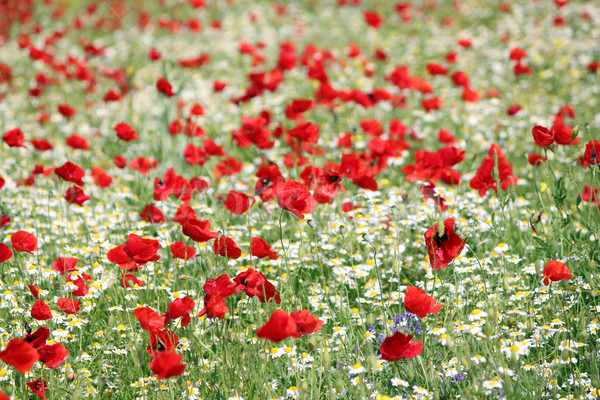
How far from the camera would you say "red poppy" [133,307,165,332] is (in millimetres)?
2074

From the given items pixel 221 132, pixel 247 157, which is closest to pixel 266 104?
pixel 221 132

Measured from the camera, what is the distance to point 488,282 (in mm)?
2801

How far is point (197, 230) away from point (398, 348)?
2.71ft

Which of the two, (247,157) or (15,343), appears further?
(247,157)

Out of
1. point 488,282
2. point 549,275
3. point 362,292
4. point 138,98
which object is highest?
point 549,275

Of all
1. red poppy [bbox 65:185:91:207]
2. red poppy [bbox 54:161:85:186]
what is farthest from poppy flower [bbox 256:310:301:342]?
red poppy [bbox 65:185:91:207]

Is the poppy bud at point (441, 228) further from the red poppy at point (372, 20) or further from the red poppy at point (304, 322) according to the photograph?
the red poppy at point (372, 20)

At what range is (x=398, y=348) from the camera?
1.94m

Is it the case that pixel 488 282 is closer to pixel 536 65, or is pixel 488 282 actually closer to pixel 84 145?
pixel 84 145

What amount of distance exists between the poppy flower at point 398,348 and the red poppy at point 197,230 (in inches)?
29.6

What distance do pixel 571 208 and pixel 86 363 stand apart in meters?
2.99

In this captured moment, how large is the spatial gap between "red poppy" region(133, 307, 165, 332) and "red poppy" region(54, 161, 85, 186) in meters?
1.16

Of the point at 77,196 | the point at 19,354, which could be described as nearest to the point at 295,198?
the point at 19,354

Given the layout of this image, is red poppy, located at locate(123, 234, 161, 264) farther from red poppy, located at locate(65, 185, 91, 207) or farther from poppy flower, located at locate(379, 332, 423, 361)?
red poppy, located at locate(65, 185, 91, 207)
